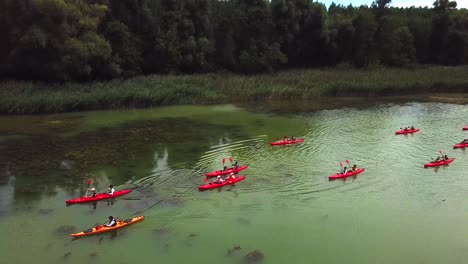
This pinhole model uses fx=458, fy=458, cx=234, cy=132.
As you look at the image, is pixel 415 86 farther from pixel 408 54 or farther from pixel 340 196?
pixel 340 196

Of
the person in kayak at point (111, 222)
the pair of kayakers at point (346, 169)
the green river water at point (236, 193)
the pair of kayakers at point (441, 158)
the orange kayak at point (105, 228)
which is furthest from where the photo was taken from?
the pair of kayakers at point (441, 158)

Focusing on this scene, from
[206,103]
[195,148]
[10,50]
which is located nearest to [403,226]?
[195,148]

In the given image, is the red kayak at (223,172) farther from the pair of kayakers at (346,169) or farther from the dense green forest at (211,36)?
the dense green forest at (211,36)

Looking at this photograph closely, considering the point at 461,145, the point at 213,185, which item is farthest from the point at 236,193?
the point at 461,145

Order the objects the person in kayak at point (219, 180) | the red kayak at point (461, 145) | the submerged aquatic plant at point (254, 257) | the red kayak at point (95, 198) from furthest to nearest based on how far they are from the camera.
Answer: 1. the red kayak at point (461, 145)
2. the person in kayak at point (219, 180)
3. the red kayak at point (95, 198)
4. the submerged aquatic plant at point (254, 257)

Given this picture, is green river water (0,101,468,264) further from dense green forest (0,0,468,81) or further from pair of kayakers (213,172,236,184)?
dense green forest (0,0,468,81)

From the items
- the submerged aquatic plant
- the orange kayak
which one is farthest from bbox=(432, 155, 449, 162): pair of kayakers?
the orange kayak

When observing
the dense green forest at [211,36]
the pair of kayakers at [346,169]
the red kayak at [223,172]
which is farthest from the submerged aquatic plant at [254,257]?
the dense green forest at [211,36]
